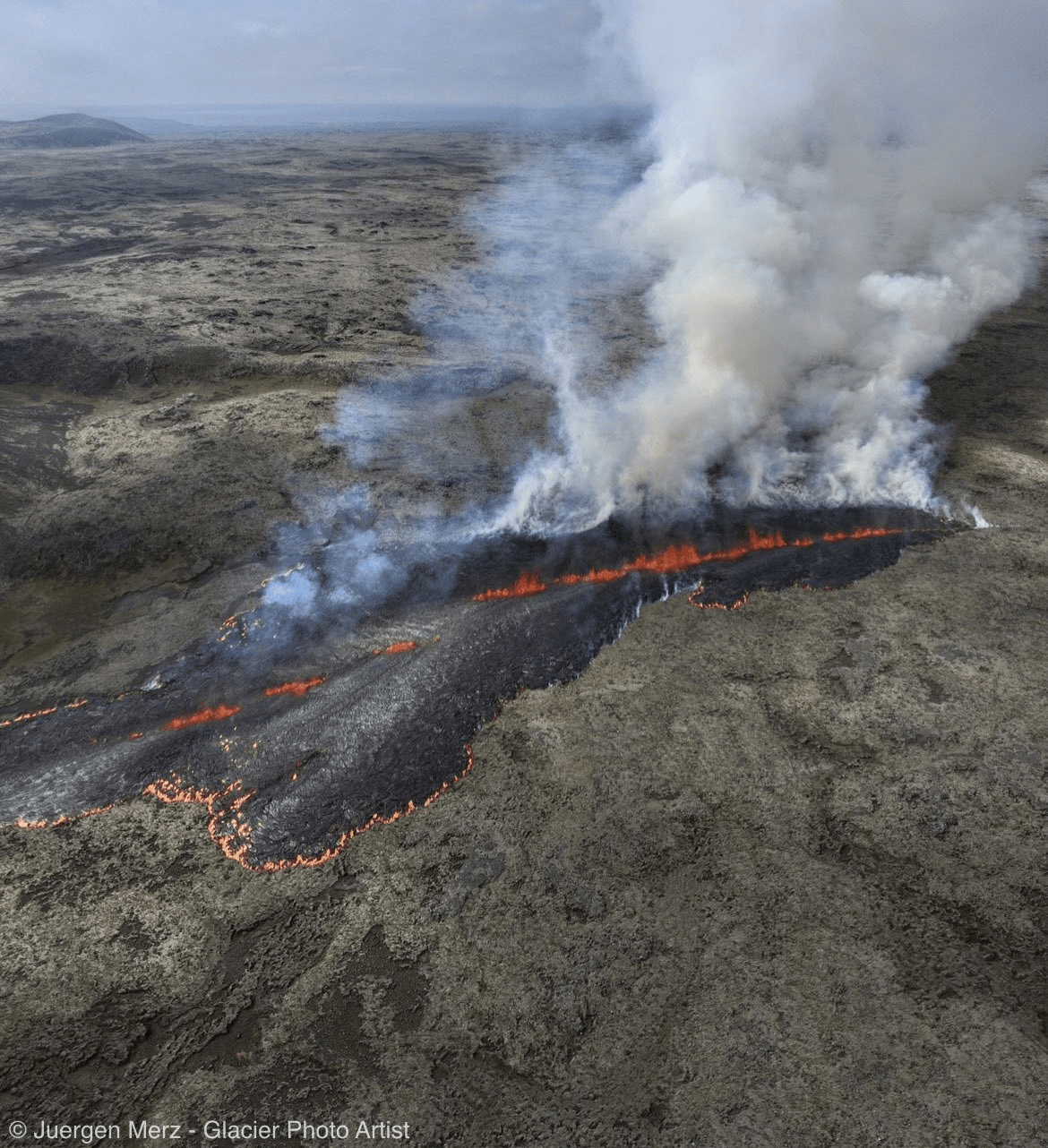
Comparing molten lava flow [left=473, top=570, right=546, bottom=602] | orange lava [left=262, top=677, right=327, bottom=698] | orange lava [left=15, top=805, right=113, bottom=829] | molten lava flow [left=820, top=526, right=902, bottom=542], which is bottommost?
molten lava flow [left=820, top=526, right=902, bottom=542]

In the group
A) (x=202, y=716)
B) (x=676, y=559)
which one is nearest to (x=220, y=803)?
(x=202, y=716)

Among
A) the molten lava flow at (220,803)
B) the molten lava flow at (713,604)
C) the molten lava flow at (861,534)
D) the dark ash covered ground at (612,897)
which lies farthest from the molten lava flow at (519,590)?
the molten lava flow at (861,534)

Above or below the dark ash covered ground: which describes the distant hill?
above

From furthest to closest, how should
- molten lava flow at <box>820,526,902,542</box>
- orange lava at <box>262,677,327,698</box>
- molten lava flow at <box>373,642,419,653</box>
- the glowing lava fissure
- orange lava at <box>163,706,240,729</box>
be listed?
molten lava flow at <box>820,526,902,542</box>
molten lava flow at <box>373,642,419,653</box>
orange lava at <box>262,677,327,698</box>
orange lava at <box>163,706,240,729</box>
the glowing lava fissure

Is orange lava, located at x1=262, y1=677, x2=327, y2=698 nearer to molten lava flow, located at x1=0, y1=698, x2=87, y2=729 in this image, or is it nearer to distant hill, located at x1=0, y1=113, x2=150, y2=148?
molten lava flow, located at x1=0, y1=698, x2=87, y2=729

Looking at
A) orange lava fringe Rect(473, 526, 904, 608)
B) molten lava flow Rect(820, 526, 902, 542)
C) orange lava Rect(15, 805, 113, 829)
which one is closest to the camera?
orange lava Rect(15, 805, 113, 829)

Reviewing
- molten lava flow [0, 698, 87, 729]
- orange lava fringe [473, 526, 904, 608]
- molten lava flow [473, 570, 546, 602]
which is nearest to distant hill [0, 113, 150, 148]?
molten lava flow [0, 698, 87, 729]

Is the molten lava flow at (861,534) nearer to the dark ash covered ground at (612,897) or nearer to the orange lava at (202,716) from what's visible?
the dark ash covered ground at (612,897)
